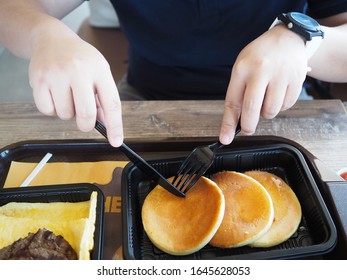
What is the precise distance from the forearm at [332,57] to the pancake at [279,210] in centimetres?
37

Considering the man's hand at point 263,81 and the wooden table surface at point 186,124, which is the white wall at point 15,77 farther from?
the man's hand at point 263,81

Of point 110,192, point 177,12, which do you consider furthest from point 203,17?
point 110,192

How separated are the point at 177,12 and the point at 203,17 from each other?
9cm

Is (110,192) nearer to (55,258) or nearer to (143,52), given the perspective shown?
(55,258)

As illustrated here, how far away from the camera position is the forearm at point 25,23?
3.06 ft

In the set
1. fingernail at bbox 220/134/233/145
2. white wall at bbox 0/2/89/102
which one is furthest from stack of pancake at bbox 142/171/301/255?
white wall at bbox 0/2/89/102

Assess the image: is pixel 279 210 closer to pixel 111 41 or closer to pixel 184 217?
pixel 184 217

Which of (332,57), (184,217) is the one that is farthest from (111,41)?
(184,217)

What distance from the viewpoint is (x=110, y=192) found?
99 centimetres

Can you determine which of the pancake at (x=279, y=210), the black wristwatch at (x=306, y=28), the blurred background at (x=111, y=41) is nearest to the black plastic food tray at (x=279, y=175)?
the pancake at (x=279, y=210)

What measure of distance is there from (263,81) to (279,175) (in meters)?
0.32

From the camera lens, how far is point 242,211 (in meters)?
0.89

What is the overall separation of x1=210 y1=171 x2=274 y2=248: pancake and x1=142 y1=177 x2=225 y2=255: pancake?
39 mm

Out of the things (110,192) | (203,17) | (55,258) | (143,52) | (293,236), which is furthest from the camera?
(143,52)
